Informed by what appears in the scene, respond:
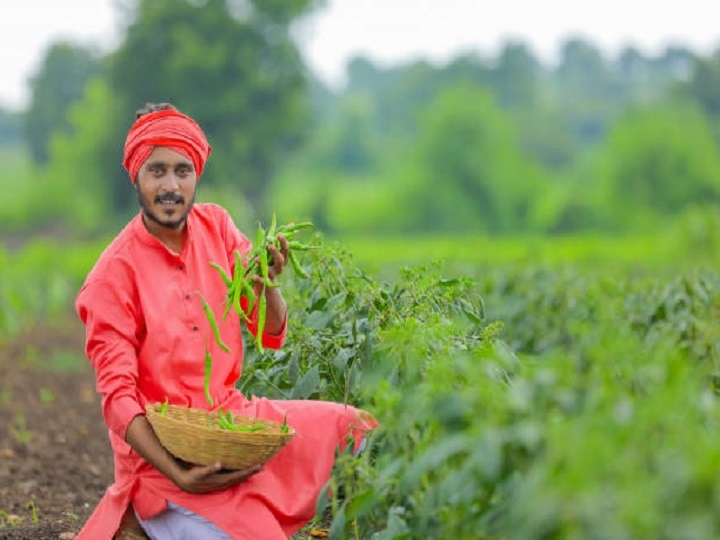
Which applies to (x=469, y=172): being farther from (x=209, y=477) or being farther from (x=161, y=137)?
(x=209, y=477)

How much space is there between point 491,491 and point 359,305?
1761mm

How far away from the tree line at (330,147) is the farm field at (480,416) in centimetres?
2510

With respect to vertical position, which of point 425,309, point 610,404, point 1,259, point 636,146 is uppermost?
point 636,146

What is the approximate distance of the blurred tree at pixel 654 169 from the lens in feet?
189

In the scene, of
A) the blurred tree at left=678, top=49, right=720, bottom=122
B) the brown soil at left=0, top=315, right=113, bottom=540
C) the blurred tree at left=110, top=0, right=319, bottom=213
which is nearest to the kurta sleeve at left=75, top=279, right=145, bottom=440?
the brown soil at left=0, top=315, right=113, bottom=540

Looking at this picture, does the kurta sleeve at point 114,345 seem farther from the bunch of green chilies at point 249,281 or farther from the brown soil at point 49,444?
the brown soil at point 49,444

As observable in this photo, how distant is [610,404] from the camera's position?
2.55 meters

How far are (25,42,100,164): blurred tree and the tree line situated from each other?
0.21 meters

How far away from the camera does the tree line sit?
166ft

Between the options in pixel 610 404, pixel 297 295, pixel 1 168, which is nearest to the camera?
pixel 610 404

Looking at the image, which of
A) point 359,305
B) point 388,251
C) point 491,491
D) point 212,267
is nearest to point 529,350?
point 359,305

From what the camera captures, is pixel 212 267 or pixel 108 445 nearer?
pixel 212 267

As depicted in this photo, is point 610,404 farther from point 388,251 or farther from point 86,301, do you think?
point 388,251

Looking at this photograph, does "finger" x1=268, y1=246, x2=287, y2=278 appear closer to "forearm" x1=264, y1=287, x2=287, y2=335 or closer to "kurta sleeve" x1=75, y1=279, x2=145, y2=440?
"forearm" x1=264, y1=287, x2=287, y2=335
